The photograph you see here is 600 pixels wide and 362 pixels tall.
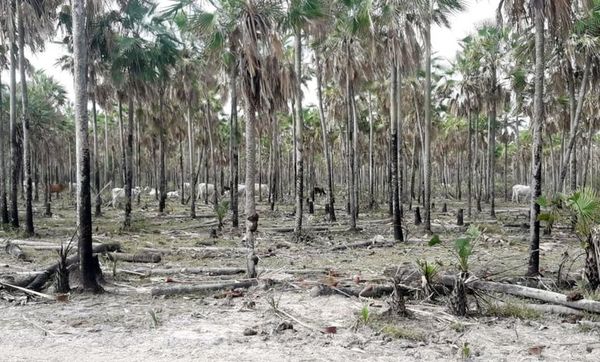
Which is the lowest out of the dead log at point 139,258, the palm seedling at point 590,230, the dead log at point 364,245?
the dead log at point 364,245

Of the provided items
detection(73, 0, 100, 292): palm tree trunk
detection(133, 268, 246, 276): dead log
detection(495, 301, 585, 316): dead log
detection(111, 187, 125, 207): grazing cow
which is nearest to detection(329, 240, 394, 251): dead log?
detection(133, 268, 246, 276): dead log

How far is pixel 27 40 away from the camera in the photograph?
21000 millimetres

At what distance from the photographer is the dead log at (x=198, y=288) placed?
9931mm

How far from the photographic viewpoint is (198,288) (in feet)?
33.4

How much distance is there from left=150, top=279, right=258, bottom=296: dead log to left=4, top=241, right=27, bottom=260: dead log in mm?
5930

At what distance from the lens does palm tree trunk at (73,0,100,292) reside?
31.8 feet

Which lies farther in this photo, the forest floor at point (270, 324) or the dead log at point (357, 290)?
the dead log at point (357, 290)

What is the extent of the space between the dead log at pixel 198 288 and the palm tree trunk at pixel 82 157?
1.24 metres

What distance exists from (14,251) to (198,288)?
715cm

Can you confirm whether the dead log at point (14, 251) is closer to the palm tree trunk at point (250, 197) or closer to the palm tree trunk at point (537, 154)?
the palm tree trunk at point (250, 197)

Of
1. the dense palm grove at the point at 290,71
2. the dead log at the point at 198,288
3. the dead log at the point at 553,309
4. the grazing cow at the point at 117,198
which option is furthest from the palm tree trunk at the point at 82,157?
the grazing cow at the point at 117,198

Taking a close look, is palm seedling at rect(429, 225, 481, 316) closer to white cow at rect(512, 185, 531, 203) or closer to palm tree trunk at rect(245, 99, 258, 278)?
palm tree trunk at rect(245, 99, 258, 278)

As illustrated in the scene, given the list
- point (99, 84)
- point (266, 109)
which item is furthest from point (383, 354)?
point (99, 84)

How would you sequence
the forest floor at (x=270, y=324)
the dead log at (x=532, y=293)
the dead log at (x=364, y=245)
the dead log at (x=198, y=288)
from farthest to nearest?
1. the dead log at (x=364, y=245)
2. the dead log at (x=198, y=288)
3. the dead log at (x=532, y=293)
4. the forest floor at (x=270, y=324)
